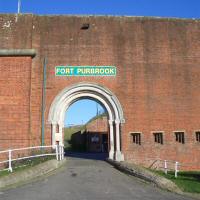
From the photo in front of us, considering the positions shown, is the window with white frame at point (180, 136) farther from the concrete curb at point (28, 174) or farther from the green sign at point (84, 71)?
the concrete curb at point (28, 174)

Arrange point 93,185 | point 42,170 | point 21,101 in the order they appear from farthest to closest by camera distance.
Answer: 1. point 21,101
2. point 42,170
3. point 93,185

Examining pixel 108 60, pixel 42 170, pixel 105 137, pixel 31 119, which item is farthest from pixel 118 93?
pixel 105 137

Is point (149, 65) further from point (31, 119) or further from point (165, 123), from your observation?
point (31, 119)

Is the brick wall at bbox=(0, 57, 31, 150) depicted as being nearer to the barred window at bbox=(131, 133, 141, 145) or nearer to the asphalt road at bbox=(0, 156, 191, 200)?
the asphalt road at bbox=(0, 156, 191, 200)

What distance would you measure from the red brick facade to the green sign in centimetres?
22

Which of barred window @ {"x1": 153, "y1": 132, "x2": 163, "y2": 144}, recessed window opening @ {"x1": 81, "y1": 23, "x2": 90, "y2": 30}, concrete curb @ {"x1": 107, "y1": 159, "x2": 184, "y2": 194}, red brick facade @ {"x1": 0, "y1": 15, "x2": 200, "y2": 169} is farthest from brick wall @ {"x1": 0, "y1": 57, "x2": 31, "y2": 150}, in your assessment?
barred window @ {"x1": 153, "y1": 132, "x2": 163, "y2": 144}

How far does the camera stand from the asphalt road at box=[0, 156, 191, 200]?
9297 millimetres

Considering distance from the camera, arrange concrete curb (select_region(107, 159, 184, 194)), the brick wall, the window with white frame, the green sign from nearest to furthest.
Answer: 1. concrete curb (select_region(107, 159, 184, 194))
2. the brick wall
3. the green sign
4. the window with white frame

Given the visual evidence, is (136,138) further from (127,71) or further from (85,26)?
(85,26)

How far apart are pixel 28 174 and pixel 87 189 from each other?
2270mm

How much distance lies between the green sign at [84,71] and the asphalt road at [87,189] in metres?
6.75

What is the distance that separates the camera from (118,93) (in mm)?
18609

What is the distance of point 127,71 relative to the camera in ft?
61.8

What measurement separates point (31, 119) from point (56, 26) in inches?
198
